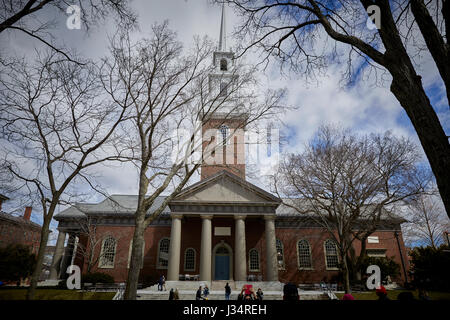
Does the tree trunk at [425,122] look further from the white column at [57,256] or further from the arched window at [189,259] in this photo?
the white column at [57,256]

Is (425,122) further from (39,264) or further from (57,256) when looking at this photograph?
(57,256)

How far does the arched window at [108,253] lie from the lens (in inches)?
1019

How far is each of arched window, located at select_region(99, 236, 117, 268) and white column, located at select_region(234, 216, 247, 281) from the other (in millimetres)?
13562

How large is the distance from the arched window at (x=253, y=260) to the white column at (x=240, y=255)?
4.29 meters

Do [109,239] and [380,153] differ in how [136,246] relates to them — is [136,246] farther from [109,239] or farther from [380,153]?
[109,239]

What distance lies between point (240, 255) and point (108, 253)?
14605mm

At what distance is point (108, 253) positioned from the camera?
2642 cm

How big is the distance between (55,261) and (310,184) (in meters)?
25.6

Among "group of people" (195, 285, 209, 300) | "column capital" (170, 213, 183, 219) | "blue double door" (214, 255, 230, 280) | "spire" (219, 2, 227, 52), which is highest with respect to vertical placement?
"spire" (219, 2, 227, 52)

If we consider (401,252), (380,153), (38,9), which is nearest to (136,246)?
(38,9)

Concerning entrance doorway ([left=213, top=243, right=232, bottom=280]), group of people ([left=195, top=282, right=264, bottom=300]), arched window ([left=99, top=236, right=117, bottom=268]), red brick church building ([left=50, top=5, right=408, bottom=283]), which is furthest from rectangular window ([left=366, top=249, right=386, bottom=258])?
arched window ([left=99, top=236, right=117, bottom=268])

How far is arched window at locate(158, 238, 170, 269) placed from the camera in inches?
1011

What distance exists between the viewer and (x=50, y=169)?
1146 cm

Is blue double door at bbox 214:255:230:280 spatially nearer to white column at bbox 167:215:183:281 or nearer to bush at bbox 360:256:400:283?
white column at bbox 167:215:183:281
